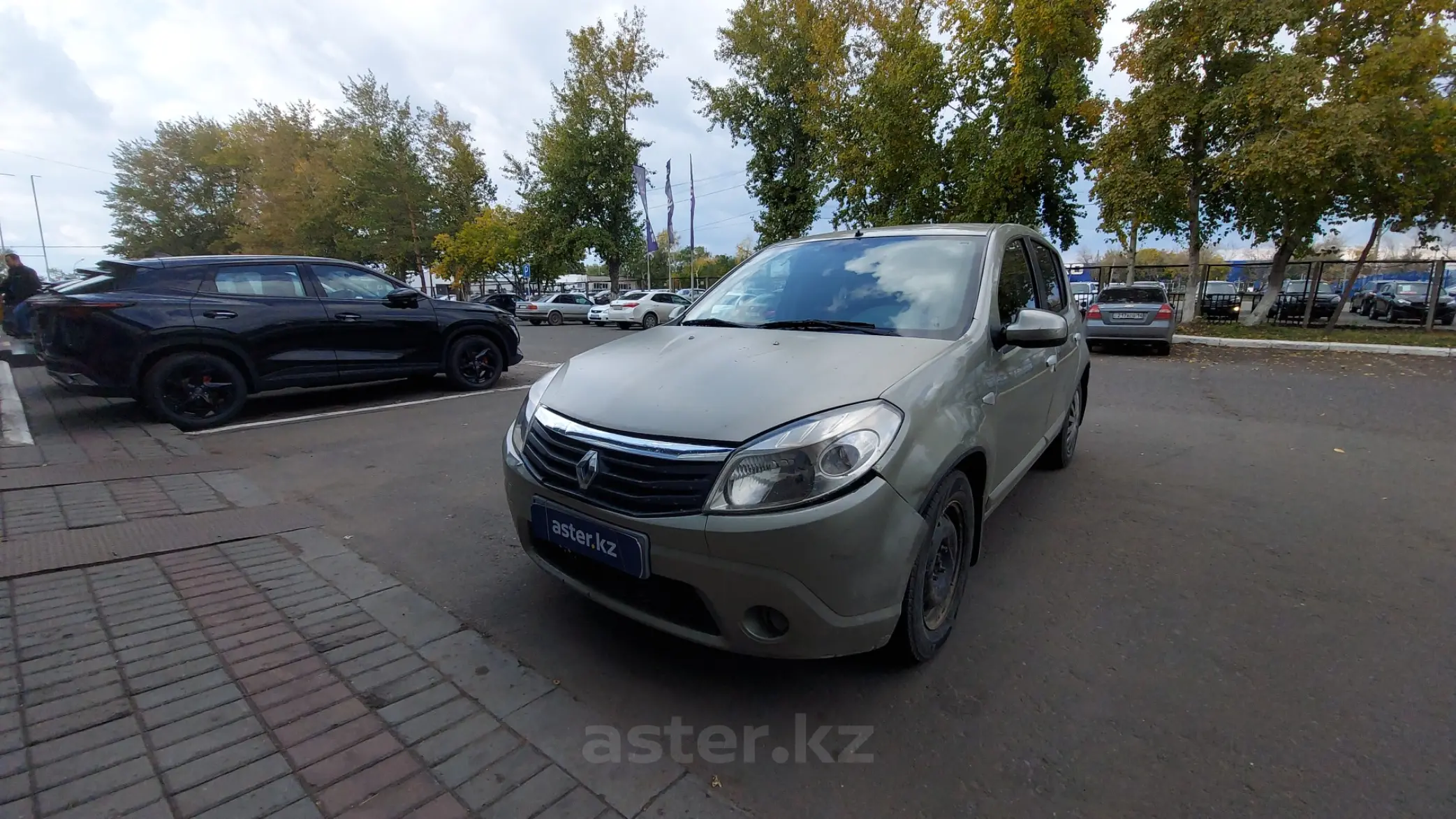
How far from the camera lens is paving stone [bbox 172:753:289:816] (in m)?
1.70

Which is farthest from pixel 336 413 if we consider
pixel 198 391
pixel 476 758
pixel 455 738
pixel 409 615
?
pixel 476 758

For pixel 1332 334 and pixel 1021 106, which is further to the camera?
pixel 1021 106

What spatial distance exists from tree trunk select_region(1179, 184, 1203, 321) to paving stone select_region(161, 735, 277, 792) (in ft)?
61.3

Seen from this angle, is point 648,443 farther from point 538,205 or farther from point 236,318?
point 538,205

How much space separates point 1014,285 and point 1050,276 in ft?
3.62

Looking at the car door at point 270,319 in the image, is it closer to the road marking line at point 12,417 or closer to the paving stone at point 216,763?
the road marking line at point 12,417

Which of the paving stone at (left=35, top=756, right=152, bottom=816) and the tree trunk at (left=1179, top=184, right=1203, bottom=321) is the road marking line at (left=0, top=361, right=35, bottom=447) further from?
the tree trunk at (left=1179, top=184, right=1203, bottom=321)

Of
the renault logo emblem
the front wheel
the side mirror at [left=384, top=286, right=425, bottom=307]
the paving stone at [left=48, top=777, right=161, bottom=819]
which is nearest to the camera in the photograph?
the paving stone at [left=48, top=777, right=161, bottom=819]

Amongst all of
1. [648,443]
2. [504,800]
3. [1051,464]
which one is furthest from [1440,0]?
[504,800]

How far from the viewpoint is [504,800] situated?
175 centimetres

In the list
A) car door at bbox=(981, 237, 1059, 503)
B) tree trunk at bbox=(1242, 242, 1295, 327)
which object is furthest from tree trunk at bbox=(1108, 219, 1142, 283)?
car door at bbox=(981, 237, 1059, 503)

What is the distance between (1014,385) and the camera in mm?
2971

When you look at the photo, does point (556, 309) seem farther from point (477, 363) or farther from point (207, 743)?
point (207, 743)

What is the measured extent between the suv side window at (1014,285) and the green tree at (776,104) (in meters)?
21.1
